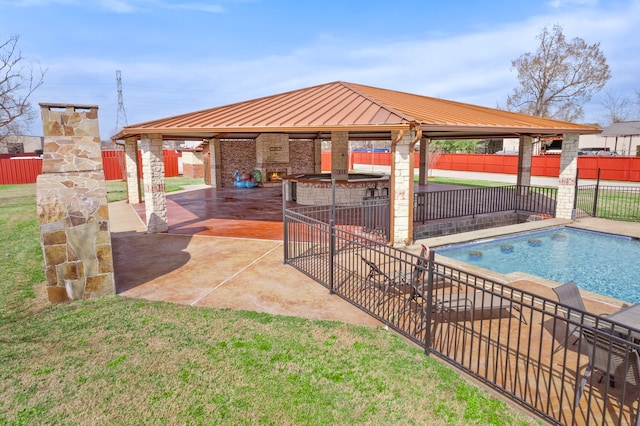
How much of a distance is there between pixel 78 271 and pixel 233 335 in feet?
10.2

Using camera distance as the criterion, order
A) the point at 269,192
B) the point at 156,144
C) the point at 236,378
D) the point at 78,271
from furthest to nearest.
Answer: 1. the point at 269,192
2. the point at 156,144
3. the point at 78,271
4. the point at 236,378

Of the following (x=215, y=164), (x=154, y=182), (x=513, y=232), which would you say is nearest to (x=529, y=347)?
(x=513, y=232)

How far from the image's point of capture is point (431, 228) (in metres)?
12.5

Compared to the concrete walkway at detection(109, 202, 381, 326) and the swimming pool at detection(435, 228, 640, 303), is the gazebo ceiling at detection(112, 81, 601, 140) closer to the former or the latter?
the concrete walkway at detection(109, 202, 381, 326)

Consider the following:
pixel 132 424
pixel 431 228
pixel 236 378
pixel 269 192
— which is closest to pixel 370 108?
pixel 431 228

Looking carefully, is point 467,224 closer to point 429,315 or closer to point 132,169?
point 429,315

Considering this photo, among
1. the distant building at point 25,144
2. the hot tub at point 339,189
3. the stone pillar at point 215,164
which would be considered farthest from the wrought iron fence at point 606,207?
the distant building at point 25,144

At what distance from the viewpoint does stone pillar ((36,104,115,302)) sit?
6484mm

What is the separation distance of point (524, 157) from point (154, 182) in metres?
17.1

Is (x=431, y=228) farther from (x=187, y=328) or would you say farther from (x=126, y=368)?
(x=126, y=368)

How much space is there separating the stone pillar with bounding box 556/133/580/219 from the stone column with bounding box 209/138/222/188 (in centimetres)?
1825

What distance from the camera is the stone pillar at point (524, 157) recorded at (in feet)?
65.3

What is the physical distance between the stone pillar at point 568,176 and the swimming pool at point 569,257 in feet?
4.15

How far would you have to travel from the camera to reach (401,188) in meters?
9.86
